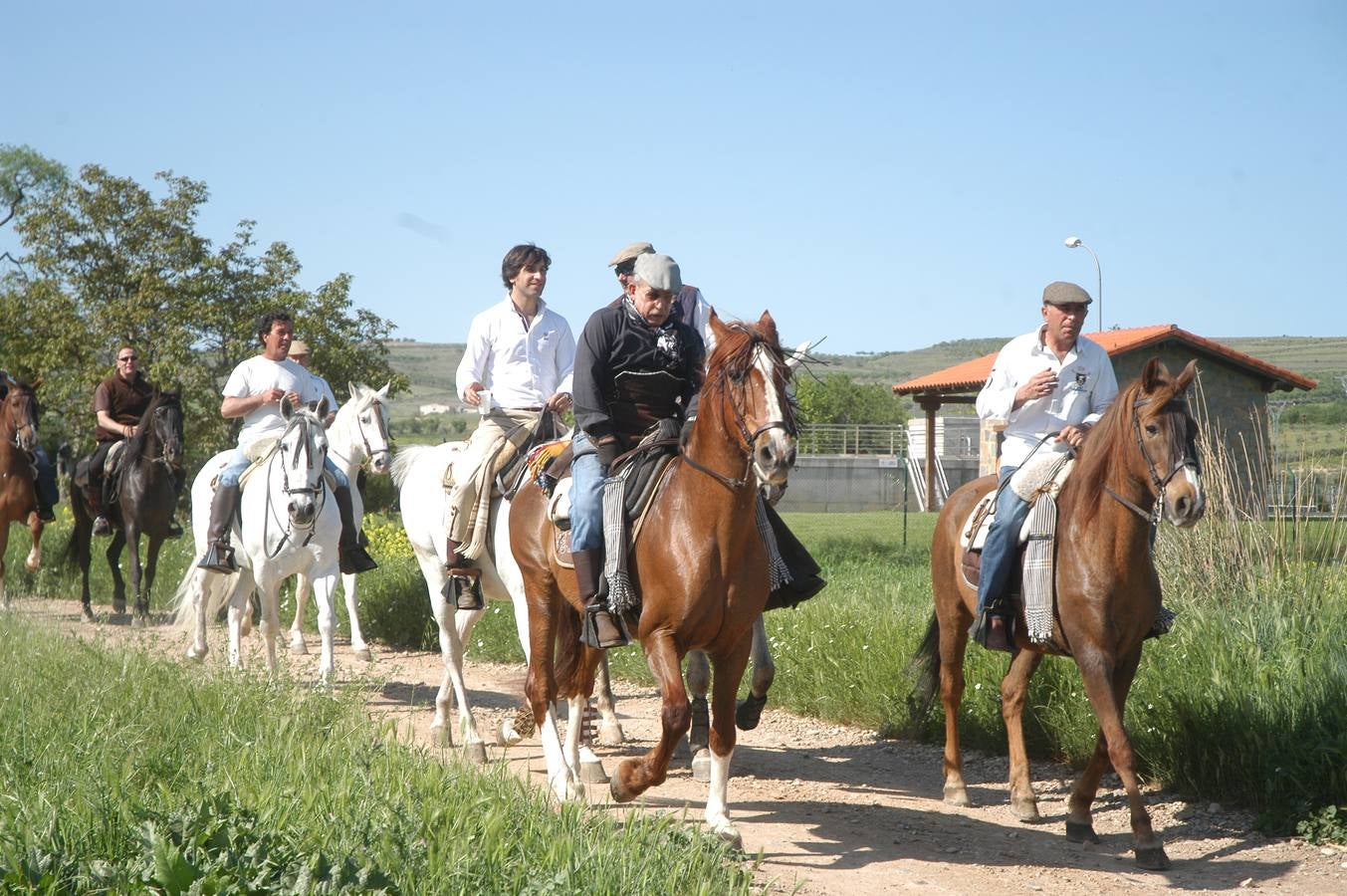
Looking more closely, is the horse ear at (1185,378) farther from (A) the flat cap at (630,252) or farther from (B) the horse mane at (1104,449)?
(A) the flat cap at (630,252)

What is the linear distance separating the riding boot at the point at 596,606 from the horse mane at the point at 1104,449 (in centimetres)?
253

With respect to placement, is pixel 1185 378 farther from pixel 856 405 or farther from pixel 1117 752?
pixel 856 405

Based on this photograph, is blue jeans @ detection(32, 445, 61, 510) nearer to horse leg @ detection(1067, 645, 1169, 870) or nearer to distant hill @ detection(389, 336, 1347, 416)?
horse leg @ detection(1067, 645, 1169, 870)

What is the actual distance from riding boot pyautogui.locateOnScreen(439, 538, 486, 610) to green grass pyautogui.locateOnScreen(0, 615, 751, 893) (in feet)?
5.87

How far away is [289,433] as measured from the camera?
10414 mm

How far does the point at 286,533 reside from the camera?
10.5 meters

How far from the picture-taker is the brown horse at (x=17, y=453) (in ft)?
52.1

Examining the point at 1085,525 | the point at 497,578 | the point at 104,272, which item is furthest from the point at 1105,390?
the point at 104,272

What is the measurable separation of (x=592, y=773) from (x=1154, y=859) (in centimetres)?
321

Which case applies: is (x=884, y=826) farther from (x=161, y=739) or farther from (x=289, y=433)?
(x=289, y=433)

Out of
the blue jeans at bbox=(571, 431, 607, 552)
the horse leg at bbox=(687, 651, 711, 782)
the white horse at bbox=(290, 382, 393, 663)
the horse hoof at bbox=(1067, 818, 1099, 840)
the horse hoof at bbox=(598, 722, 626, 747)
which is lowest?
the horse hoof at bbox=(1067, 818, 1099, 840)

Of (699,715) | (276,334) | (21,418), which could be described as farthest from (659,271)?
(21,418)

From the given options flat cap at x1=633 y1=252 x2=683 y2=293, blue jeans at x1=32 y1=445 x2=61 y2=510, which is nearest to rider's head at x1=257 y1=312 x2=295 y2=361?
flat cap at x1=633 y1=252 x2=683 y2=293

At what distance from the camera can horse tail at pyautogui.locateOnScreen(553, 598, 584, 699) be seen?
7602mm
